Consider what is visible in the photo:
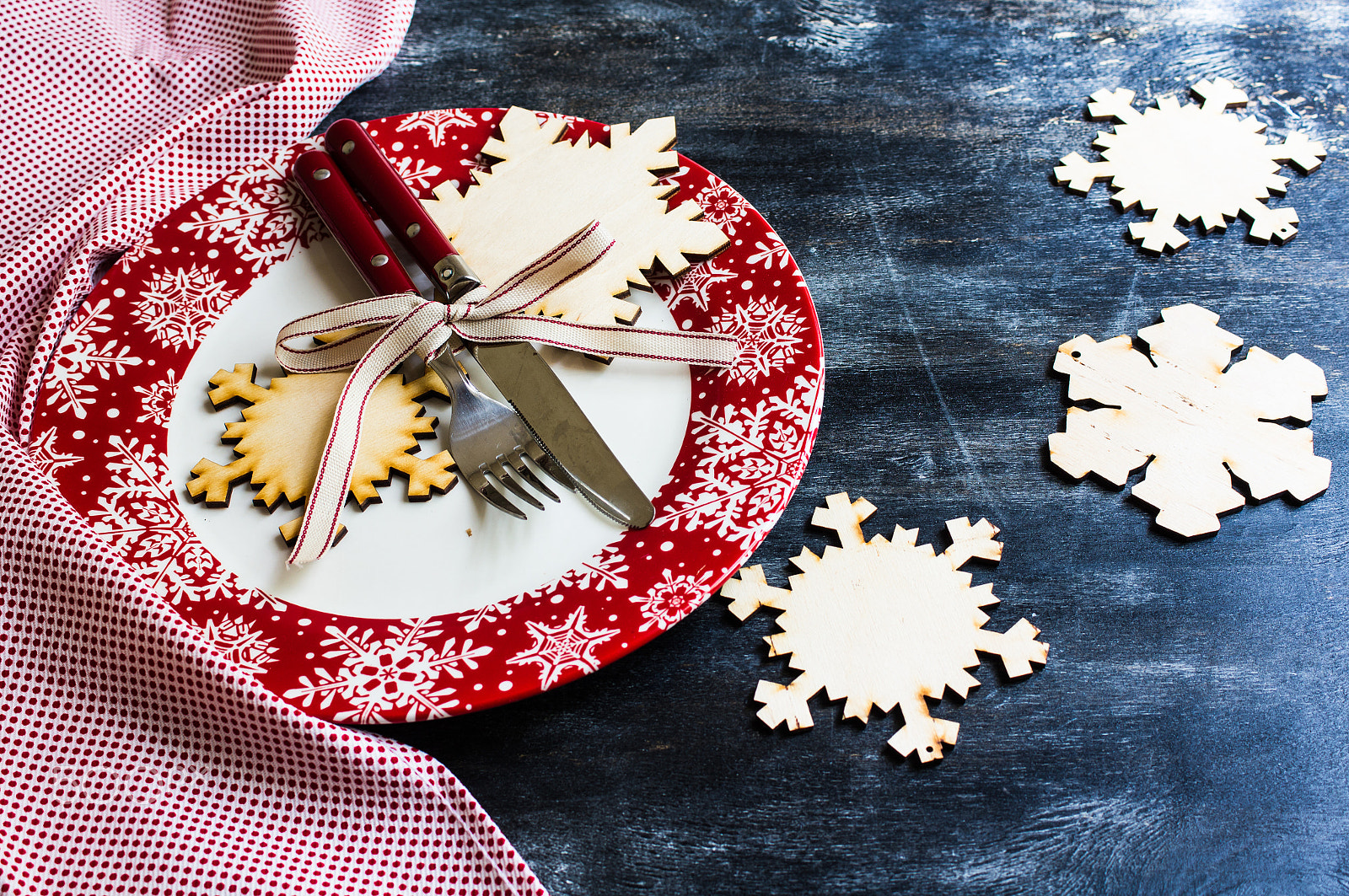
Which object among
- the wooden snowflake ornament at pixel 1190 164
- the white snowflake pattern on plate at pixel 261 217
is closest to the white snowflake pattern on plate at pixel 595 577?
the white snowflake pattern on plate at pixel 261 217

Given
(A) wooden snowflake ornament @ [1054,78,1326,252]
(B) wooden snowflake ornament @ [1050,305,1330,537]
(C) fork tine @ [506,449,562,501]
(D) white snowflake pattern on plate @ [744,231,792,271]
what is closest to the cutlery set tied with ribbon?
(C) fork tine @ [506,449,562,501]

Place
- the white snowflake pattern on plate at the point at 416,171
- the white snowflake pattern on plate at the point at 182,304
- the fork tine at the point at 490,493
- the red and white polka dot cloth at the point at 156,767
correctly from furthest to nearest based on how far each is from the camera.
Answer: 1. the white snowflake pattern on plate at the point at 416,171
2. the white snowflake pattern on plate at the point at 182,304
3. the fork tine at the point at 490,493
4. the red and white polka dot cloth at the point at 156,767

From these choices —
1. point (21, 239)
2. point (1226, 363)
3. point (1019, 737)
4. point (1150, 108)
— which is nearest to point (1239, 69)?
point (1150, 108)

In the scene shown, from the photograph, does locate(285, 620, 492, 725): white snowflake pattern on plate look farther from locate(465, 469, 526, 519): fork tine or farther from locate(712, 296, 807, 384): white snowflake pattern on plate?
locate(712, 296, 807, 384): white snowflake pattern on plate

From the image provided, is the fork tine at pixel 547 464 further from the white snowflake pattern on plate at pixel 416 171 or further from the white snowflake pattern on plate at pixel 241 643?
the white snowflake pattern on plate at pixel 416 171

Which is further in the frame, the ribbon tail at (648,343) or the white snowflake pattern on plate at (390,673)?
the ribbon tail at (648,343)

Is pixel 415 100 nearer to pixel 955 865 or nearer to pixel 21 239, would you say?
pixel 21 239

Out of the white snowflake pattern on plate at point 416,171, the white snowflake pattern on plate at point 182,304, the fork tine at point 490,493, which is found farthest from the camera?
the white snowflake pattern on plate at point 416,171
